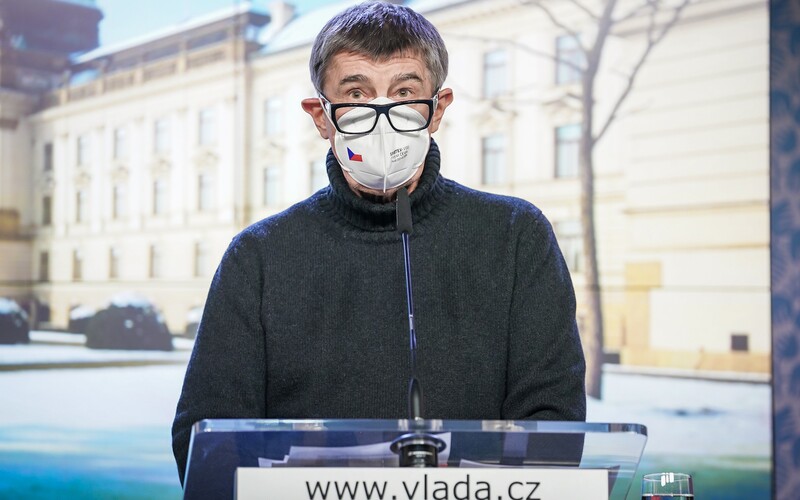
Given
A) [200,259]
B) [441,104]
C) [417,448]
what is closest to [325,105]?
[441,104]

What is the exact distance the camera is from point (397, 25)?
1425mm

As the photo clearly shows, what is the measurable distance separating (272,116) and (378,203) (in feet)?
9.08

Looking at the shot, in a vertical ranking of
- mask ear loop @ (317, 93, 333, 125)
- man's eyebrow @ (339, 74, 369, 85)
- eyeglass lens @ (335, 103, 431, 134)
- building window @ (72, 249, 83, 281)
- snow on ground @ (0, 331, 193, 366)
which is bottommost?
snow on ground @ (0, 331, 193, 366)

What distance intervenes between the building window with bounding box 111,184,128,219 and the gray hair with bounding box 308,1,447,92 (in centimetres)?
296

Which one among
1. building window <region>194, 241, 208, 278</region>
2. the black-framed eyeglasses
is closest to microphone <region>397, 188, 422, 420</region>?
the black-framed eyeglasses

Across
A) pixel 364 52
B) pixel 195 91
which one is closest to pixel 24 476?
pixel 195 91

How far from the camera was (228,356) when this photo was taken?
1.40 meters

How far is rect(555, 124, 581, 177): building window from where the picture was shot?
404cm

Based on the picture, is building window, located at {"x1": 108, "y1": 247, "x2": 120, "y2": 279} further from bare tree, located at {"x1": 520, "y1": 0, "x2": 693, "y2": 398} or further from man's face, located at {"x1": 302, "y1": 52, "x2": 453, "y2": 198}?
man's face, located at {"x1": 302, "y1": 52, "x2": 453, "y2": 198}

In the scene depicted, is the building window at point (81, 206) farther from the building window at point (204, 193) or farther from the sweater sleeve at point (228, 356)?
the sweater sleeve at point (228, 356)

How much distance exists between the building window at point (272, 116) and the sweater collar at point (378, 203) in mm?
2682

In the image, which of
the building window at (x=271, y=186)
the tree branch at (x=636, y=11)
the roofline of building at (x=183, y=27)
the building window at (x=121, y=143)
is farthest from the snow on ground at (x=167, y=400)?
the tree branch at (x=636, y=11)

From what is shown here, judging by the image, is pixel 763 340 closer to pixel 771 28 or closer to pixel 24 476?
pixel 771 28

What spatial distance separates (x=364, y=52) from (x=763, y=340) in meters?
3.00
